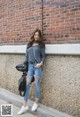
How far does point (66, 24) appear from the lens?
5758mm

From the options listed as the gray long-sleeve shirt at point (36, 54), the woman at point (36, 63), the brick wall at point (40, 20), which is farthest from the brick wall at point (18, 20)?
the gray long-sleeve shirt at point (36, 54)

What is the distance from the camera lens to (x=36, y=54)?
19.3ft

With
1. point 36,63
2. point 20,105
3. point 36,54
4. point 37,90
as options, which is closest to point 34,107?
point 37,90

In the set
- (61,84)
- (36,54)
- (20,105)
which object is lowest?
(20,105)

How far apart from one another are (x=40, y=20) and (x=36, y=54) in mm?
1014

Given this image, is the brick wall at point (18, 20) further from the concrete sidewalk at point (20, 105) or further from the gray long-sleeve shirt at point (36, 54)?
the concrete sidewalk at point (20, 105)

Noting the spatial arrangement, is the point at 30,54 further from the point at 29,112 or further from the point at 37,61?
the point at 29,112

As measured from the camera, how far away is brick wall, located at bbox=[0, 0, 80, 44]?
5637 millimetres

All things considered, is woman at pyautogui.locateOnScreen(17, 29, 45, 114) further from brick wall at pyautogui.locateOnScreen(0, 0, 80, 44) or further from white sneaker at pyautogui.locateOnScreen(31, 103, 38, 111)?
brick wall at pyautogui.locateOnScreen(0, 0, 80, 44)

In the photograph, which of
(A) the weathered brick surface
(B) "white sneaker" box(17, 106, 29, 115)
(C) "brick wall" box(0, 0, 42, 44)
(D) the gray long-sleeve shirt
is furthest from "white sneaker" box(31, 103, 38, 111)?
(C) "brick wall" box(0, 0, 42, 44)

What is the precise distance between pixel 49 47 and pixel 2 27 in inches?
101

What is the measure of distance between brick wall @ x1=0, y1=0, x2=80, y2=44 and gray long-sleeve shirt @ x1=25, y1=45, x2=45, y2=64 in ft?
Result: 1.18

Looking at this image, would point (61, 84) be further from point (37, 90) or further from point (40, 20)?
point (40, 20)

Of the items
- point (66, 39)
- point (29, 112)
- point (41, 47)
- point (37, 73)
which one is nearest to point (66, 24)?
point (66, 39)
